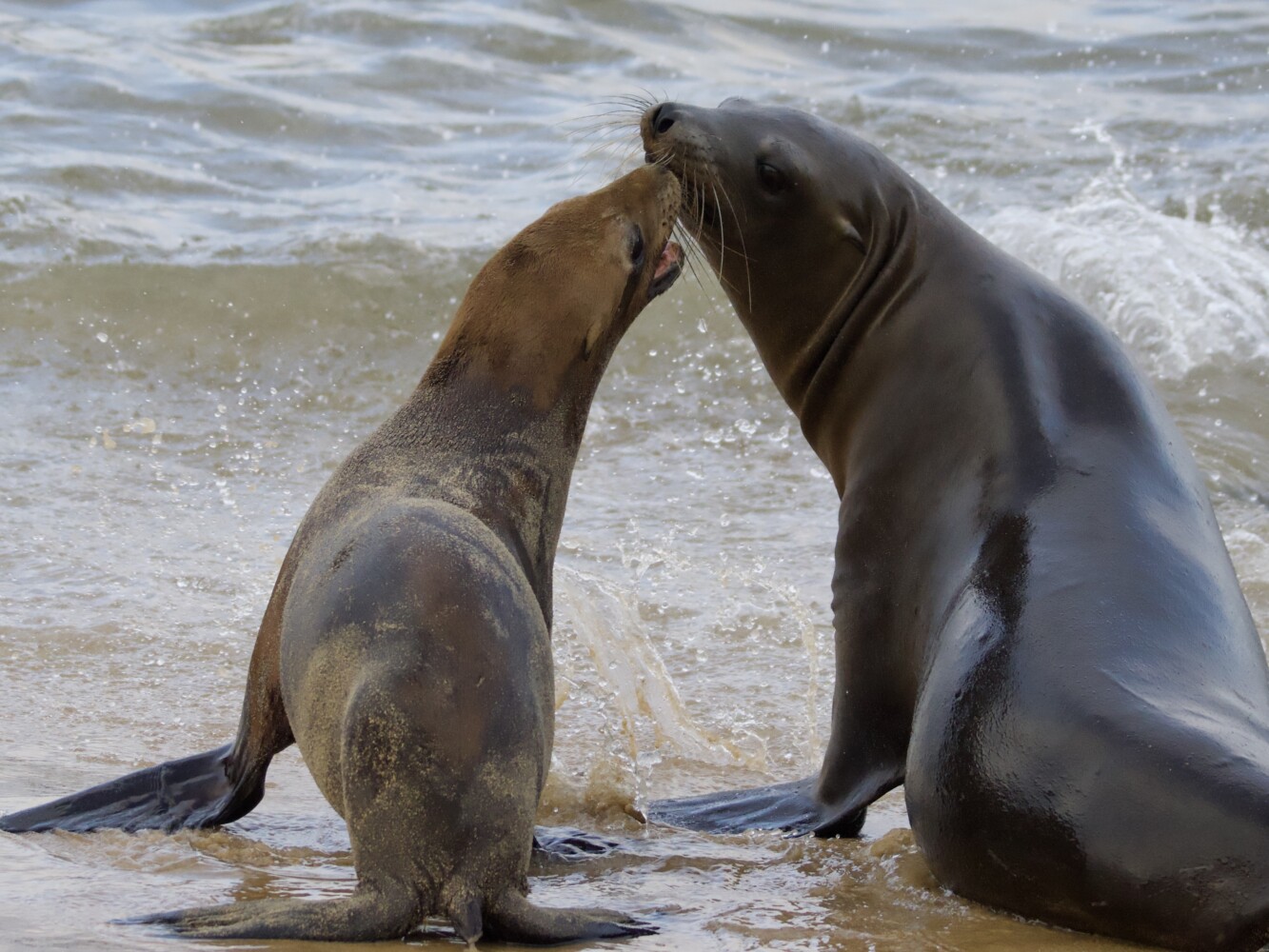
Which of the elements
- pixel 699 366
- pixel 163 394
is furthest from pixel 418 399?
pixel 699 366

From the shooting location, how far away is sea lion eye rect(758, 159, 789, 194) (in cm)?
510

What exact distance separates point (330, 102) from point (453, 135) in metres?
1.05

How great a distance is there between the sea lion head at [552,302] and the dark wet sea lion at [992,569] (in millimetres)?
820

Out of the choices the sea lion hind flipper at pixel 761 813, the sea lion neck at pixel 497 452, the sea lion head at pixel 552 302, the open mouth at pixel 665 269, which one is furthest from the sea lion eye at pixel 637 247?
the sea lion hind flipper at pixel 761 813

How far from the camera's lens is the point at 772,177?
5102 mm

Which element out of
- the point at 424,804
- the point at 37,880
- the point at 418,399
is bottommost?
the point at 37,880

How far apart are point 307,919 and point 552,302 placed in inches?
59.2

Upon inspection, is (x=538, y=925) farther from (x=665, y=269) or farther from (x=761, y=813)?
(x=665, y=269)

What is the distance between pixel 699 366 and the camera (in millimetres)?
10719

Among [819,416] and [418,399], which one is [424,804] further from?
[819,416]

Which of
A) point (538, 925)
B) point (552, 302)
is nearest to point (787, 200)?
point (552, 302)

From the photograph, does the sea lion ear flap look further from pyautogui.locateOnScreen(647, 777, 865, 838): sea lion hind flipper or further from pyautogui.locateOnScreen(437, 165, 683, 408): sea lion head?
pyautogui.locateOnScreen(647, 777, 865, 838): sea lion hind flipper

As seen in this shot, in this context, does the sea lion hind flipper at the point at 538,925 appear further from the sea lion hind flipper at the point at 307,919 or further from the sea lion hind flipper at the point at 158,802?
the sea lion hind flipper at the point at 158,802

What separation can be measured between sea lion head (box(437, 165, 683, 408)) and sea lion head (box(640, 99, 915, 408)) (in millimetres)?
732
